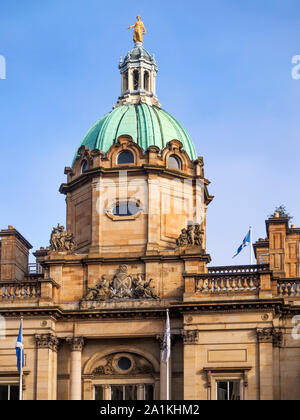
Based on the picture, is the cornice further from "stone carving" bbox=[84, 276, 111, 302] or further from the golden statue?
the golden statue

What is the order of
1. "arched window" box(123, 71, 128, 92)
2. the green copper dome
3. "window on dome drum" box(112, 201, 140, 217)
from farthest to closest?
1. "arched window" box(123, 71, 128, 92)
2. the green copper dome
3. "window on dome drum" box(112, 201, 140, 217)

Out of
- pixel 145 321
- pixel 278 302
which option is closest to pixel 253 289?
pixel 278 302

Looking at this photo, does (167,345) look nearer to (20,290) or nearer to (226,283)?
(226,283)

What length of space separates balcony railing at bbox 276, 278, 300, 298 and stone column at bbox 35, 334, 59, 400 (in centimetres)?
1266

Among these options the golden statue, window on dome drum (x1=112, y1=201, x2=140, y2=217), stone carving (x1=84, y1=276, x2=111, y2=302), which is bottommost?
stone carving (x1=84, y1=276, x2=111, y2=302)

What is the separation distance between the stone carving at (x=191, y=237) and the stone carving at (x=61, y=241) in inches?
241

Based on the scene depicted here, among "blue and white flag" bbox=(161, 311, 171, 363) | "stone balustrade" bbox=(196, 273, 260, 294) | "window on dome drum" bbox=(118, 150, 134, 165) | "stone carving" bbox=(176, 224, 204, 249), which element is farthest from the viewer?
"window on dome drum" bbox=(118, 150, 134, 165)

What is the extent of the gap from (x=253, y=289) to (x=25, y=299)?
12610mm

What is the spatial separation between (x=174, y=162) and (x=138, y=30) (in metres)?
10.5

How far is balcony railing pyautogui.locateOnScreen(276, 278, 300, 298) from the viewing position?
70062 millimetres

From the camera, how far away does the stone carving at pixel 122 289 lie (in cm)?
7069

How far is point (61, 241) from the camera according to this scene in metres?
72.3

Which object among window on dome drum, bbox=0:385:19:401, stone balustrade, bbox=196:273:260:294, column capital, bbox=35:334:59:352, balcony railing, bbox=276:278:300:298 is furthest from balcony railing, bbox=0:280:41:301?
balcony railing, bbox=276:278:300:298

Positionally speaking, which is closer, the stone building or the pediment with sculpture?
the stone building
